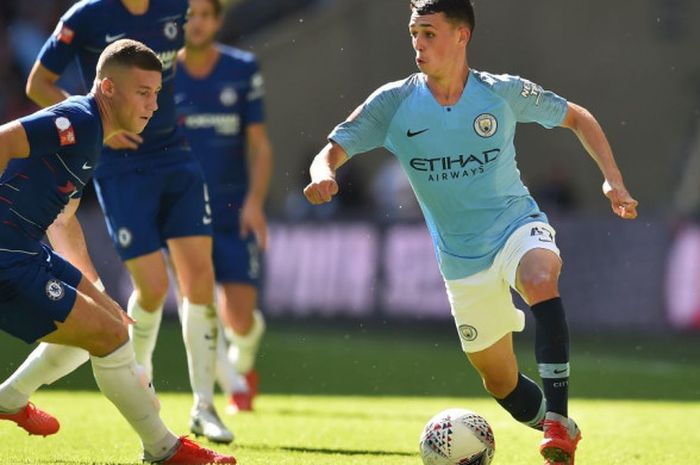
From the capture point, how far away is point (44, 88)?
834 centimetres

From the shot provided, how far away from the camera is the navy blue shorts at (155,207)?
8.45 meters

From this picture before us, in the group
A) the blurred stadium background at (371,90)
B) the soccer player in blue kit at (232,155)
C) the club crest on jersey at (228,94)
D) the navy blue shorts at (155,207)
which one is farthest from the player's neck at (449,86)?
the blurred stadium background at (371,90)

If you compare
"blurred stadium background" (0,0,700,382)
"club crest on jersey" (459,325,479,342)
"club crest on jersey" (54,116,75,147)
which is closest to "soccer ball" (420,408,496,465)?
"club crest on jersey" (459,325,479,342)

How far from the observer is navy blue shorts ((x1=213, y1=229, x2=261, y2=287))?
1091cm

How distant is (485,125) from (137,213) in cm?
227

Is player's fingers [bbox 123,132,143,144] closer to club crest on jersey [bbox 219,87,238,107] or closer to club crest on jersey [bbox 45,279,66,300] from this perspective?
club crest on jersey [bbox 45,279,66,300]

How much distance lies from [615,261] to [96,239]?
249 inches

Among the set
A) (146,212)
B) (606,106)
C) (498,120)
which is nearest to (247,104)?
(146,212)

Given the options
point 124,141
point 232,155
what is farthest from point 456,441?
point 232,155

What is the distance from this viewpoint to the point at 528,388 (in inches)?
299

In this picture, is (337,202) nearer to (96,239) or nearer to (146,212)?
(96,239)

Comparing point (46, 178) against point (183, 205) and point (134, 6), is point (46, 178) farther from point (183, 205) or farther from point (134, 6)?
point (134, 6)

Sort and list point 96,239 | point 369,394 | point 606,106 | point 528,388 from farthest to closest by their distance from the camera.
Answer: point 606,106 < point 96,239 < point 369,394 < point 528,388

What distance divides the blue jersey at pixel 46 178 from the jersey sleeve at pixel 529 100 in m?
2.00
